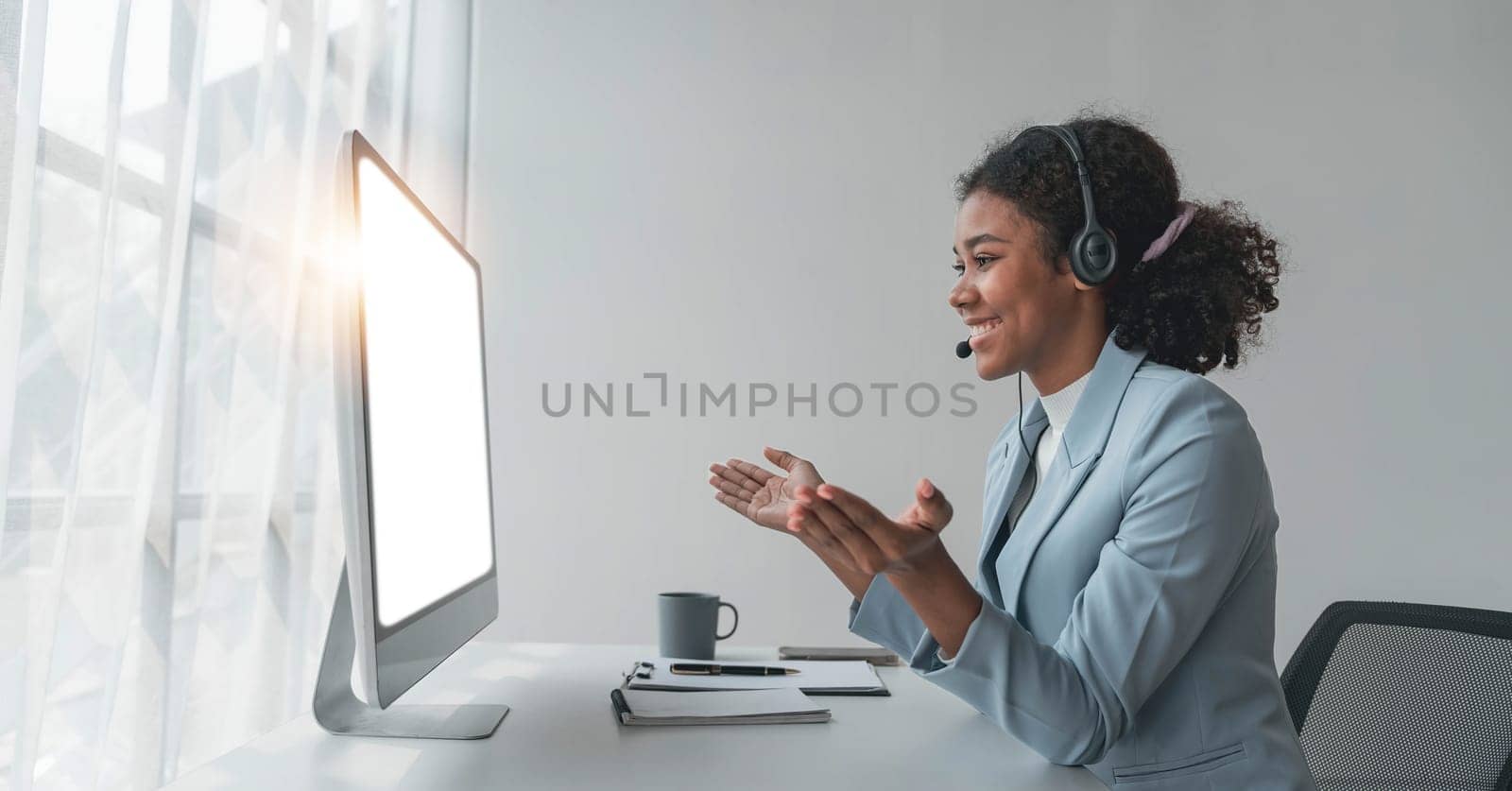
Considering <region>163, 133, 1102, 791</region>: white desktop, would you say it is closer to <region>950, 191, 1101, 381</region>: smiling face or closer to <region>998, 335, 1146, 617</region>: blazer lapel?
<region>998, 335, 1146, 617</region>: blazer lapel

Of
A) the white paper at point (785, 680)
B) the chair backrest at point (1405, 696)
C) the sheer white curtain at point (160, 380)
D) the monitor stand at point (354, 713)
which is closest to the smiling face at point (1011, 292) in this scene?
the white paper at point (785, 680)

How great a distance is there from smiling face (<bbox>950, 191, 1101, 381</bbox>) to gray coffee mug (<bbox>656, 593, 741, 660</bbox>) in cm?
47

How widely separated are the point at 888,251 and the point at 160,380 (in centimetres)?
180

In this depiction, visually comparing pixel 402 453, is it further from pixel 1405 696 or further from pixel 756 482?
pixel 1405 696

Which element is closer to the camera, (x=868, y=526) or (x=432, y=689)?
(x=868, y=526)

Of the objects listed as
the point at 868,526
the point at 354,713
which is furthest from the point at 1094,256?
the point at 354,713

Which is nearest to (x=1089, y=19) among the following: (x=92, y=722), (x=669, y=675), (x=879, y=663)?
(x=879, y=663)

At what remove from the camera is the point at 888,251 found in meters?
2.71

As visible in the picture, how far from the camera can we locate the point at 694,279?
2.70m

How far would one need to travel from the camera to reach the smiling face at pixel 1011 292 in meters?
1.24

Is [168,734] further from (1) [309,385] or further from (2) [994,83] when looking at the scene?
(2) [994,83]

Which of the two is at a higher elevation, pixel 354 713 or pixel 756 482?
pixel 756 482

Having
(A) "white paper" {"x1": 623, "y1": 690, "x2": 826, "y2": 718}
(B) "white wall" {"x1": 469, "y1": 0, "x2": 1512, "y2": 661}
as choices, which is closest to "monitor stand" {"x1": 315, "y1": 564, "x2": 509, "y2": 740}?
(A) "white paper" {"x1": 623, "y1": 690, "x2": 826, "y2": 718}

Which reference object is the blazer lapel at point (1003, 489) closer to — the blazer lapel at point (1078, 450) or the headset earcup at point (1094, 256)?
the blazer lapel at point (1078, 450)
